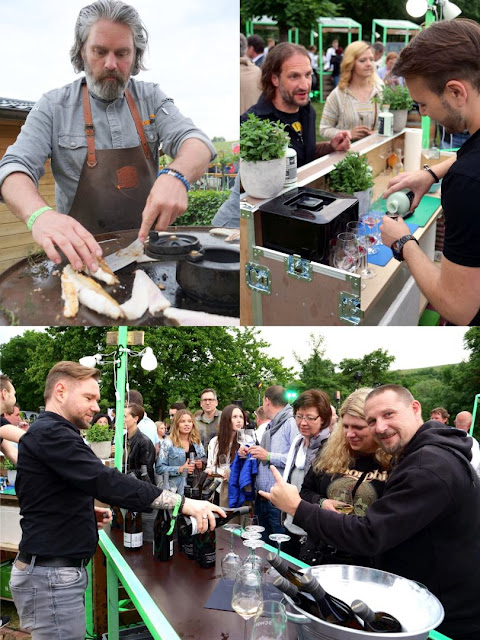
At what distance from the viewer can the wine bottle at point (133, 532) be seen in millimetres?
2383

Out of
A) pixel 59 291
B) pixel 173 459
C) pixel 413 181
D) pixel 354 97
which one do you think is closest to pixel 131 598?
pixel 59 291

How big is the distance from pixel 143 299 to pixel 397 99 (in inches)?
130

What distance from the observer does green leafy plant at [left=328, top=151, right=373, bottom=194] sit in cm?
321

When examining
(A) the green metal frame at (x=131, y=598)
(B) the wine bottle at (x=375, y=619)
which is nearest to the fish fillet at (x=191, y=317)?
(A) the green metal frame at (x=131, y=598)

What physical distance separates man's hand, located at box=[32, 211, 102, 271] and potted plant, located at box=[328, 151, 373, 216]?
1493 mm

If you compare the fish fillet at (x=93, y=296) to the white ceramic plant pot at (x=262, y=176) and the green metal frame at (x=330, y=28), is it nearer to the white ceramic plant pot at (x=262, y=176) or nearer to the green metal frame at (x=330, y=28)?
the white ceramic plant pot at (x=262, y=176)

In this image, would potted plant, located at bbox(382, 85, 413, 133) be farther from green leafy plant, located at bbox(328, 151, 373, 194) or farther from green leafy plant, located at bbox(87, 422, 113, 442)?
green leafy plant, located at bbox(87, 422, 113, 442)

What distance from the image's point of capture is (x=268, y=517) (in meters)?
3.33

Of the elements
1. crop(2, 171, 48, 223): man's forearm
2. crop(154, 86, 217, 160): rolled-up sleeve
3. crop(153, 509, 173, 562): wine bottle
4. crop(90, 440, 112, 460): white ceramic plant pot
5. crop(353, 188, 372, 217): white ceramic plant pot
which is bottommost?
crop(90, 440, 112, 460): white ceramic plant pot

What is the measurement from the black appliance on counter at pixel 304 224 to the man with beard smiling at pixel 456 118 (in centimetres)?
67

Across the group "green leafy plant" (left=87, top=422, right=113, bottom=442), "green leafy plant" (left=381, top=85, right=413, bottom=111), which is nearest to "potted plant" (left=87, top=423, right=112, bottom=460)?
"green leafy plant" (left=87, top=422, right=113, bottom=442)

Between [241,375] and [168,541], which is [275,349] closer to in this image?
[241,375]

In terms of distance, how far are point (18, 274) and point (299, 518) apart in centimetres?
126

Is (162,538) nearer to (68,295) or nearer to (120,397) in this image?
(68,295)
